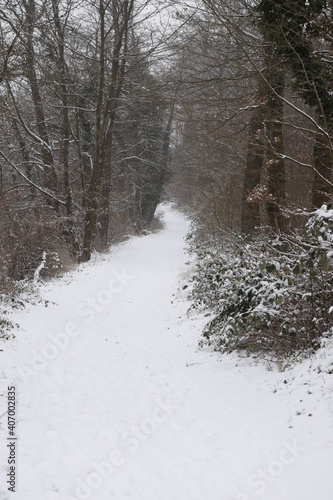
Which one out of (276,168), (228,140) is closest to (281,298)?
(276,168)

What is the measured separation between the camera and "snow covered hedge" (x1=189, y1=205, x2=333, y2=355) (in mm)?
4707

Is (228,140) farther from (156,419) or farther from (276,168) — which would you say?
(156,419)

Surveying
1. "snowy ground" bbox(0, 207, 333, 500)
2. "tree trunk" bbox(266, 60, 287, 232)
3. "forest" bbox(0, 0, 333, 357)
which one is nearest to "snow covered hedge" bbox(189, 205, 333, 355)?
"forest" bbox(0, 0, 333, 357)

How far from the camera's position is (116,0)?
14.3 meters

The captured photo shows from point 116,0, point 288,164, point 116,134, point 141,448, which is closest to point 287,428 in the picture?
point 141,448

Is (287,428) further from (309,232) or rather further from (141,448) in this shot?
(309,232)

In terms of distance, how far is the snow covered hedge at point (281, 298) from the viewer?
4707mm

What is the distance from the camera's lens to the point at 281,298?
198 inches

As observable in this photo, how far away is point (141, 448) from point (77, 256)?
40.9 feet

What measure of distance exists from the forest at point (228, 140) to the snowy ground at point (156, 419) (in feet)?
2.58

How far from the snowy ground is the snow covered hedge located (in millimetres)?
415

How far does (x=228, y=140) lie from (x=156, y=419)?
33.2 ft

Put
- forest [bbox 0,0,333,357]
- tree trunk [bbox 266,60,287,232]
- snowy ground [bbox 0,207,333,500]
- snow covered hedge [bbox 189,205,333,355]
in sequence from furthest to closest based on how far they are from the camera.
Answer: tree trunk [bbox 266,60,287,232] → forest [bbox 0,0,333,357] → snow covered hedge [bbox 189,205,333,355] → snowy ground [bbox 0,207,333,500]

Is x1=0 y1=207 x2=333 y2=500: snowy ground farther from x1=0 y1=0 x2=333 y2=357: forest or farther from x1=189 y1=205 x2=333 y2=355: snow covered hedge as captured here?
x1=0 y1=0 x2=333 y2=357: forest
